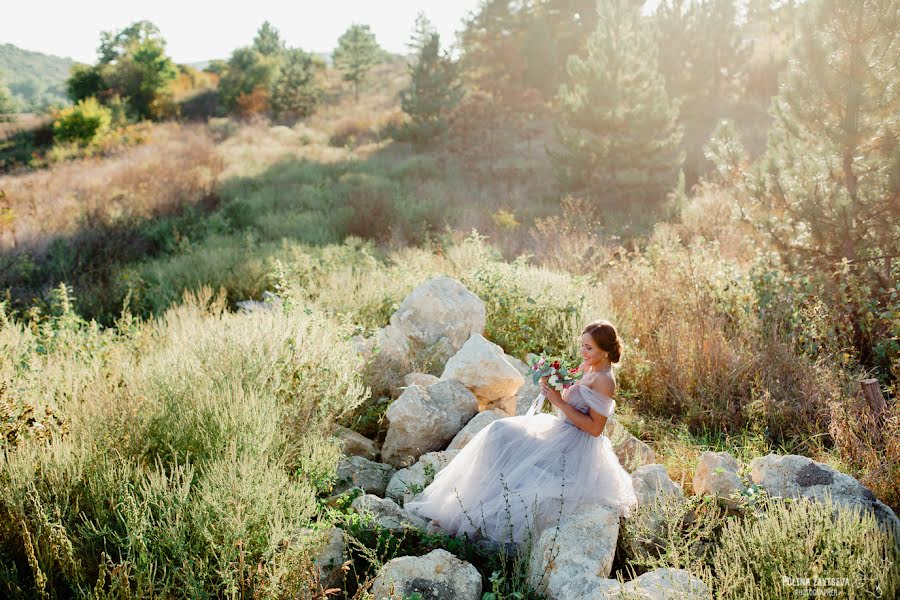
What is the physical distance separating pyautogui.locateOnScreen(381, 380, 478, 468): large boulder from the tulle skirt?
709mm

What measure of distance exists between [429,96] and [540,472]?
20.3 meters

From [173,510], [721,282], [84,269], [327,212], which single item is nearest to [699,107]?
[327,212]

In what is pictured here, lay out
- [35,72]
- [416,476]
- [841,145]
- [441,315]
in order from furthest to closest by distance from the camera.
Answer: [35,72] < [841,145] < [441,315] < [416,476]

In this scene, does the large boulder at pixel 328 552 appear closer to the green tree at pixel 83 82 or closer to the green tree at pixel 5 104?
the green tree at pixel 5 104

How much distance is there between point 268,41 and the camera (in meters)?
36.0

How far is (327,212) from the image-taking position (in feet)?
39.5

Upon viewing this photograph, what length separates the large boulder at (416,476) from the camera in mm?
3311

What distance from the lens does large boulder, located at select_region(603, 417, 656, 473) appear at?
348 cm

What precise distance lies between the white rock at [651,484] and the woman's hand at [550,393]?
27.0 inches

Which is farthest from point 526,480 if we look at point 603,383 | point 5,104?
point 5,104

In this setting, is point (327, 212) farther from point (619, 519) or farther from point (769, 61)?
point (769, 61)

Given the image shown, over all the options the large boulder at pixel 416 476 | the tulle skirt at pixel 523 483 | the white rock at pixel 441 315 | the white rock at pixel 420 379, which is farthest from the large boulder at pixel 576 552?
the white rock at pixel 441 315

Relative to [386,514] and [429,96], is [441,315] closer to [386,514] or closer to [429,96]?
[386,514]

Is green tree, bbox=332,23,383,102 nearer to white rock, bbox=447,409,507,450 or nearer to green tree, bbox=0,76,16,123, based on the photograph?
green tree, bbox=0,76,16,123
